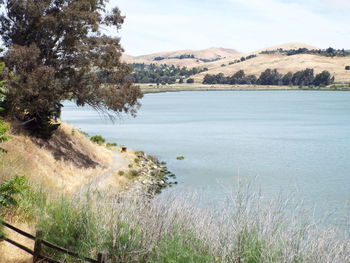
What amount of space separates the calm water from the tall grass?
6.04 metres

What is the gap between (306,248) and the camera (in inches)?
369

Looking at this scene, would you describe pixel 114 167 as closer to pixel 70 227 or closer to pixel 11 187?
pixel 70 227

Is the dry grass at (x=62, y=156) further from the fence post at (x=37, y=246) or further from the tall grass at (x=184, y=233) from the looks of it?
the fence post at (x=37, y=246)

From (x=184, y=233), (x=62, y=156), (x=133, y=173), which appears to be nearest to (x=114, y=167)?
(x=133, y=173)

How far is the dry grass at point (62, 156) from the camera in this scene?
90.6 ft

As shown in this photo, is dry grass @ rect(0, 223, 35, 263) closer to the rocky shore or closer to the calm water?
the calm water

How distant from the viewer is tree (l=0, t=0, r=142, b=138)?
99.7 ft

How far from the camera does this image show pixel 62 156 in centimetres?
3219

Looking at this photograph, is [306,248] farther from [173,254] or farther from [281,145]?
[281,145]

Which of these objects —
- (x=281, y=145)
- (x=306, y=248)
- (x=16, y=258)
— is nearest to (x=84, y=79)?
(x=16, y=258)

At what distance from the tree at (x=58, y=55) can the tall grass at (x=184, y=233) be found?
1983 cm

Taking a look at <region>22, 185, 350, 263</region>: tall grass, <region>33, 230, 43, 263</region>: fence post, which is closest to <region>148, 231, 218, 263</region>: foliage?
<region>22, 185, 350, 263</region>: tall grass

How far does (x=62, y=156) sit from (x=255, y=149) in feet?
87.3

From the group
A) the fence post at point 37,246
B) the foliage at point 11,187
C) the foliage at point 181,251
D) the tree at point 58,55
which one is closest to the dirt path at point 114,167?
the tree at point 58,55
